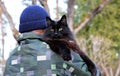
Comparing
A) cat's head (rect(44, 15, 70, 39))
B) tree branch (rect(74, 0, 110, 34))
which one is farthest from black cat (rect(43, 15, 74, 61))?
tree branch (rect(74, 0, 110, 34))

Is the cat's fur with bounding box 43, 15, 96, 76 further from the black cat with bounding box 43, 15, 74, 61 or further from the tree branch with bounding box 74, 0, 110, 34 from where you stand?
the tree branch with bounding box 74, 0, 110, 34

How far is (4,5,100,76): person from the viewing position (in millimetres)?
3156

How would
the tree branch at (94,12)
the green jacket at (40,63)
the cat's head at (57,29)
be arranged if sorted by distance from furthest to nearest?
the tree branch at (94,12)
the cat's head at (57,29)
the green jacket at (40,63)

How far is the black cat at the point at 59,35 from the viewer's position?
126 inches

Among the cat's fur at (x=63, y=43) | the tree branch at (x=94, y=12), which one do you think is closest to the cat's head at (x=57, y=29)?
the cat's fur at (x=63, y=43)

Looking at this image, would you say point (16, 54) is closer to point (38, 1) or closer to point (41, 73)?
point (41, 73)

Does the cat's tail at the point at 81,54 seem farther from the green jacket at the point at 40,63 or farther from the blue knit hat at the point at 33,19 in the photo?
the blue knit hat at the point at 33,19

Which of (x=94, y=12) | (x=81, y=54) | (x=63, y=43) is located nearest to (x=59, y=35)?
(x=63, y=43)

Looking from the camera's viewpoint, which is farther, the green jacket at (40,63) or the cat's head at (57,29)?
the cat's head at (57,29)

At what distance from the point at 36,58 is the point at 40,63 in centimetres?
5

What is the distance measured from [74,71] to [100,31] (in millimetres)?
31805

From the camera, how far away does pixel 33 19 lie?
3342mm

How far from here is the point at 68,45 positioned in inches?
126

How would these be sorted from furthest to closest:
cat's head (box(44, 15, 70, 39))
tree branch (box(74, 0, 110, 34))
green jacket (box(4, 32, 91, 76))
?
tree branch (box(74, 0, 110, 34))
cat's head (box(44, 15, 70, 39))
green jacket (box(4, 32, 91, 76))
